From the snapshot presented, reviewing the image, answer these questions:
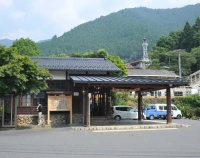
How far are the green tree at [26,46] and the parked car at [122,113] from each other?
87.1ft

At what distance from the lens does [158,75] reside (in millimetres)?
52438

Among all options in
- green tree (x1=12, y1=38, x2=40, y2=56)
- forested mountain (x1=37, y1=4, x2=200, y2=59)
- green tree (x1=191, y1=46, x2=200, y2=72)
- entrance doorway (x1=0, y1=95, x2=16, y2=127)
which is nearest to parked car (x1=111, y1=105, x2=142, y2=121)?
entrance doorway (x1=0, y1=95, x2=16, y2=127)

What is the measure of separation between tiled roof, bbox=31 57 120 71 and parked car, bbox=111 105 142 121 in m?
4.18

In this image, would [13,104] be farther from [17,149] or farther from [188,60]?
[188,60]

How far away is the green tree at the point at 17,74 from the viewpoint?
18.2 meters

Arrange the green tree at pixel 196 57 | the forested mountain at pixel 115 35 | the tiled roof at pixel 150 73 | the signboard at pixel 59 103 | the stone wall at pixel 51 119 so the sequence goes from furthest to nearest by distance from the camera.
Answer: the forested mountain at pixel 115 35 → the green tree at pixel 196 57 → the tiled roof at pixel 150 73 → the stone wall at pixel 51 119 → the signboard at pixel 59 103

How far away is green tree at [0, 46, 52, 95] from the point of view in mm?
18250

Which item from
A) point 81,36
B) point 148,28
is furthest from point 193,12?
point 81,36

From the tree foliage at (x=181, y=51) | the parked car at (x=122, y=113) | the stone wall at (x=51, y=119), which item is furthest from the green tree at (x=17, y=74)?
the tree foliage at (x=181, y=51)

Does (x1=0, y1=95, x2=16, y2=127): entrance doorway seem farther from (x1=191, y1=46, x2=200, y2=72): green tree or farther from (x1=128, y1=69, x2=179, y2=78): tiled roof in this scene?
(x1=191, y1=46, x2=200, y2=72): green tree

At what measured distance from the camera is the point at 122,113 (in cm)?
2797

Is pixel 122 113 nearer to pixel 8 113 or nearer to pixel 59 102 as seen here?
pixel 59 102

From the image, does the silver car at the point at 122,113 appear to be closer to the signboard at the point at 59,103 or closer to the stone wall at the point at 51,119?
the stone wall at the point at 51,119

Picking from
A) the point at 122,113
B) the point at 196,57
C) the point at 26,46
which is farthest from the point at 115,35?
the point at 122,113
